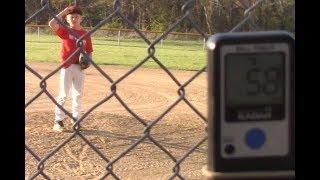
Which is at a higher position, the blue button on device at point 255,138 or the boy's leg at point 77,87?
the blue button on device at point 255,138

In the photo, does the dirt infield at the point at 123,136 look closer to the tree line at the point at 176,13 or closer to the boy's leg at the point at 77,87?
the boy's leg at the point at 77,87

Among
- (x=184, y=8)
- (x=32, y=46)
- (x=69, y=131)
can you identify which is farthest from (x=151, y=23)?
(x=32, y=46)

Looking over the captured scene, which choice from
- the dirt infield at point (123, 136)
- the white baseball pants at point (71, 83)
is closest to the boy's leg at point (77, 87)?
the white baseball pants at point (71, 83)

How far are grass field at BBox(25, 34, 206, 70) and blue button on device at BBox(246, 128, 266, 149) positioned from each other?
14594mm

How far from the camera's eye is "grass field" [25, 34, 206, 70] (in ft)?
58.2

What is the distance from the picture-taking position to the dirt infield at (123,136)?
222 inches

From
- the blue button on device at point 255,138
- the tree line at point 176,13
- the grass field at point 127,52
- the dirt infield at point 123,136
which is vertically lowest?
the dirt infield at point 123,136

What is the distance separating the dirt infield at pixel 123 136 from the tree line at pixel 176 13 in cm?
132

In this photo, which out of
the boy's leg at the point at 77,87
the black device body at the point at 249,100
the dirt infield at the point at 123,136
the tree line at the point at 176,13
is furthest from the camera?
the boy's leg at the point at 77,87
